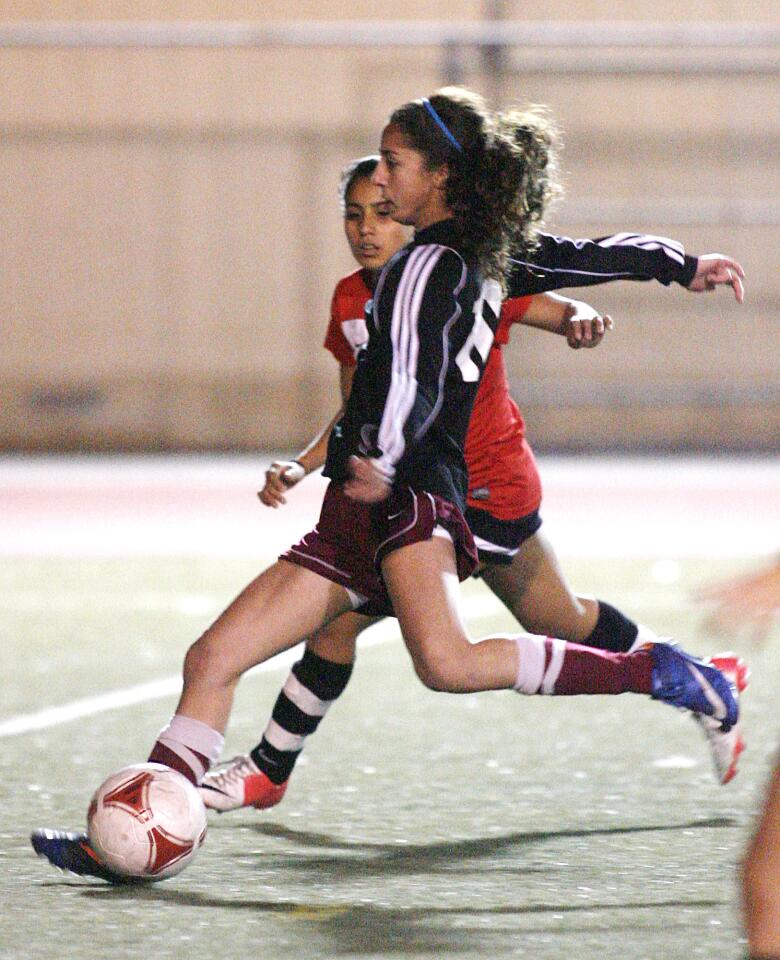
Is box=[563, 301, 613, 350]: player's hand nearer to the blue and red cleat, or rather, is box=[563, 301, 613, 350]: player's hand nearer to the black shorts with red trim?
the black shorts with red trim

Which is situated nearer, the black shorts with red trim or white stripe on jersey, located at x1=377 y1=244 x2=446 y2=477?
white stripe on jersey, located at x1=377 y1=244 x2=446 y2=477

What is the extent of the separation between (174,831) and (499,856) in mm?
841

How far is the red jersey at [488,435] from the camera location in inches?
198

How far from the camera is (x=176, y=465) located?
17.2 m

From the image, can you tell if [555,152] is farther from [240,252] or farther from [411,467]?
[240,252]

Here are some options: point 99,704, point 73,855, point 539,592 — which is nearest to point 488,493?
point 539,592

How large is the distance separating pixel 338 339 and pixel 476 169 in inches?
36.5

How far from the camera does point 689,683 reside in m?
4.49

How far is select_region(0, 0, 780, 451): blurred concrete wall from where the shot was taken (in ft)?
58.9

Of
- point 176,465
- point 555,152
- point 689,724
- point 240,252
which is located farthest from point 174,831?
point 240,252

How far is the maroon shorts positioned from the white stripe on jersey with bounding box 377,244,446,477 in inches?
4.6

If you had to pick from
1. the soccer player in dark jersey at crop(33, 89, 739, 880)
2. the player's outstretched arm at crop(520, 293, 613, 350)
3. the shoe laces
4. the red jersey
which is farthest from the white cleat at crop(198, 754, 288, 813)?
the player's outstretched arm at crop(520, 293, 613, 350)

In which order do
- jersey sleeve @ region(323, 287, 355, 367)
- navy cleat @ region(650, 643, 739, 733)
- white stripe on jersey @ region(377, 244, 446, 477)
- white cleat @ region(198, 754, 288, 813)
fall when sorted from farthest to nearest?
1. jersey sleeve @ region(323, 287, 355, 367)
2. white cleat @ region(198, 754, 288, 813)
3. navy cleat @ region(650, 643, 739, 733)
4. white stripe on jersey @ region(377, 244, 446, 477)

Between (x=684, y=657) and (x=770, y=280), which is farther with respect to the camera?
(x=770, y=280)
